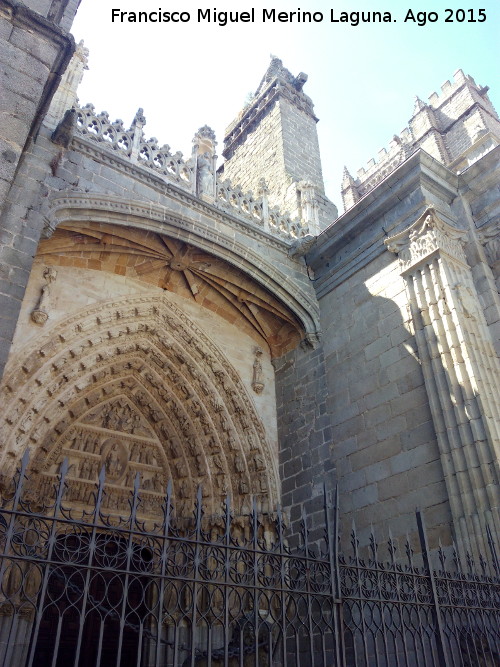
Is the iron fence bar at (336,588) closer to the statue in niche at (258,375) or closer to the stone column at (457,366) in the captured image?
the stone column at (457,366)

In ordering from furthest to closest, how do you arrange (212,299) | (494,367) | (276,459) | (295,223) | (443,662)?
(295,223), (212,299), (276,459), (494,367), (443,662)

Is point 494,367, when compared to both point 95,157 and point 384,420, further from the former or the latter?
point 95,157

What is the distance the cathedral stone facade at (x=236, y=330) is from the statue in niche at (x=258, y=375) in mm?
21

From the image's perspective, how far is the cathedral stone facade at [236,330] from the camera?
18.4 feet

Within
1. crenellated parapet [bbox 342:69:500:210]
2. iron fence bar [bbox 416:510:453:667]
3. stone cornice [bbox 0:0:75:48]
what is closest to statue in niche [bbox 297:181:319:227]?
stone cornice [bbox 0:0:75:48]

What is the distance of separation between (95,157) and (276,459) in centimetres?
465

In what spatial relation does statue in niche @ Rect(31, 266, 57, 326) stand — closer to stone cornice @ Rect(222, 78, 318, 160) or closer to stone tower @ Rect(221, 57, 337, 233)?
stone tower @ Rect(221, 57, 337, 233)

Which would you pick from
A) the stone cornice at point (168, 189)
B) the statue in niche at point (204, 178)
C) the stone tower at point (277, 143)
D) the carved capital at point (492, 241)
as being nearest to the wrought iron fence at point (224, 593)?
the carved capital at point (492, 241)

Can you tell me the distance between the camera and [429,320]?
20.6 ft

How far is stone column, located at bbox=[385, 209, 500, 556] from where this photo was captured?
5.08m

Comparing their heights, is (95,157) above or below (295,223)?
below

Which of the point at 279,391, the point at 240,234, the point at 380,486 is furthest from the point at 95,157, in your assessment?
the point at 380,486

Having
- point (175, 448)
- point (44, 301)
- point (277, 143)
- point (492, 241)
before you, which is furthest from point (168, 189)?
point (277, 143)

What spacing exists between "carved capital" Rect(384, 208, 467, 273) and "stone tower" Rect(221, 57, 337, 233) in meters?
3.59
